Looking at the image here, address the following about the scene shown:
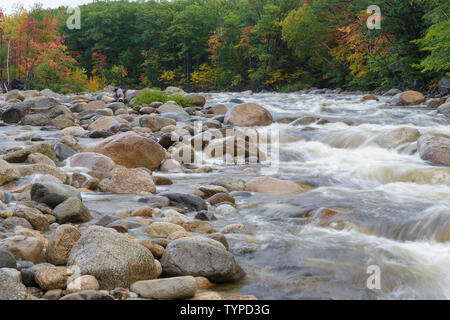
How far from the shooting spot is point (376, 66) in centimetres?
2116

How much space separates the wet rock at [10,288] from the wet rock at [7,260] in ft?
0.46

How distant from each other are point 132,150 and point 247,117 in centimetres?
457

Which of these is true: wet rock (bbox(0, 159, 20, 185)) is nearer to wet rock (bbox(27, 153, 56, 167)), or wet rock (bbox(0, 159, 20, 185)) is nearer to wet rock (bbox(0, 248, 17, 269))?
wet rock (bbox(27, 153, 56, 167))

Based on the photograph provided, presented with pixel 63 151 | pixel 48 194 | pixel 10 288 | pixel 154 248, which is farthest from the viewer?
pixel 63 151

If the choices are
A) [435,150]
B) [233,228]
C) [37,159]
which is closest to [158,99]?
[37,159]

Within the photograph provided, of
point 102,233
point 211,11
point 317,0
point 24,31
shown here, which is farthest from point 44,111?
point 211,11

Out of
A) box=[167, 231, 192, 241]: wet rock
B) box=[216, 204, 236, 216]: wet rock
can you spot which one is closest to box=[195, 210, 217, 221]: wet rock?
box=[216, 204, 236, 216]: wet rock

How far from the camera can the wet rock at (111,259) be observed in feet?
8.51

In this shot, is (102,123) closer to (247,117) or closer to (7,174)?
(247,117)

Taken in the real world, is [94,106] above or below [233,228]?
above

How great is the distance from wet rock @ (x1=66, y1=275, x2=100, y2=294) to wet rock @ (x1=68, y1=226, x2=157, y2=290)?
2.2 inches

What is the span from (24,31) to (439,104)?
20247 mm

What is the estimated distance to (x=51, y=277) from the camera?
251cm
